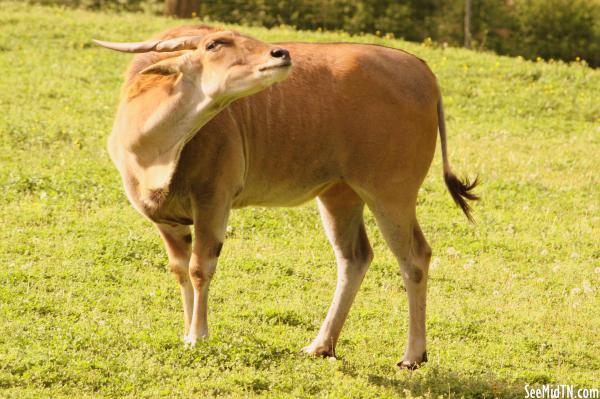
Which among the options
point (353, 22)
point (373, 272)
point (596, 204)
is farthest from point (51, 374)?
point (353, 22)

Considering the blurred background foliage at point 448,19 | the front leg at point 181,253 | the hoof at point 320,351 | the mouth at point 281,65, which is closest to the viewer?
the mouth at point 281,65

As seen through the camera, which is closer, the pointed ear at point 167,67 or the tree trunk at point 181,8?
the pointed ear at point 167,67

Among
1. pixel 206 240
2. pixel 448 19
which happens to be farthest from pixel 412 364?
pixel 448 19

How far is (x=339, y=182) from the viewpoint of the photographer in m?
7.52

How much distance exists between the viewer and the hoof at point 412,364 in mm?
7500

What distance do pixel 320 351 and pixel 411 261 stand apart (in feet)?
2.97

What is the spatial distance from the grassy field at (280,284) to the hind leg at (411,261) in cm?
19

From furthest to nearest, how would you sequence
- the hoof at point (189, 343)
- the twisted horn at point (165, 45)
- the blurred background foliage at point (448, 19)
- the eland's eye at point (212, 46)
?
the blurred background foliage at point (448, 19) → the hoof at point (189, 343) → the twisted horn at point (165, 45) → the eland's eye at point (212, 46)

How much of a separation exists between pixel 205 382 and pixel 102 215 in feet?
13.6

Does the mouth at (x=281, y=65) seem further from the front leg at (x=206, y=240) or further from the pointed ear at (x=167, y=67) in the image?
the front leg at (x=206, y=240)

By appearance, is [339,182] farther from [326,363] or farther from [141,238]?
[141,238]

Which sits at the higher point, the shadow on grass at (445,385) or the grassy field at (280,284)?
the shadow on grass at (445,385)

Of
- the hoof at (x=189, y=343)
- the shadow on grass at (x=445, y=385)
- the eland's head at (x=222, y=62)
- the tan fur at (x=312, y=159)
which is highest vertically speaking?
the eland's head at (x=222, y=62)

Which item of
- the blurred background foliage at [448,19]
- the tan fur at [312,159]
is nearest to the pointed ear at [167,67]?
the tan fur at [312,159]
